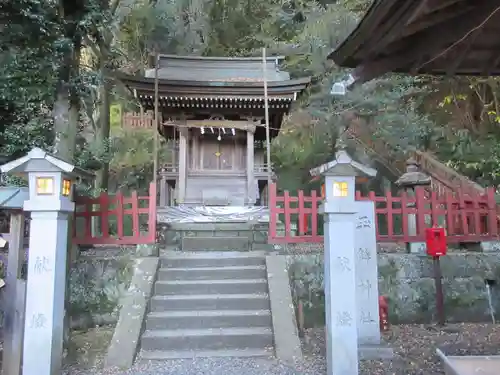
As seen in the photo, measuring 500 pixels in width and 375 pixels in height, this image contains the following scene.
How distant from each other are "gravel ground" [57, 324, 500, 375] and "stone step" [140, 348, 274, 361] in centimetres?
11

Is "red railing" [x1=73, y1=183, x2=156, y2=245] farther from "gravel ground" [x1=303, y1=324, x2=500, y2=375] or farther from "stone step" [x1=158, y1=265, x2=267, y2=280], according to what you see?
"gravel ground" [x1=303, y1=324, x2=500, y2=375]

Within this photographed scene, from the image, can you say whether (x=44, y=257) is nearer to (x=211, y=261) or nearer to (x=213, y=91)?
(x=211, y=261)

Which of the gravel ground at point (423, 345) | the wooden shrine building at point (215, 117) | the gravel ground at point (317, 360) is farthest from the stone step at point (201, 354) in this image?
the wooden shrine building at point (215, 117)

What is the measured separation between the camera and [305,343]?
5.41m

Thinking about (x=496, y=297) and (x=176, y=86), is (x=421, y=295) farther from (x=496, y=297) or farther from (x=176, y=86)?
(x=176, y=86)

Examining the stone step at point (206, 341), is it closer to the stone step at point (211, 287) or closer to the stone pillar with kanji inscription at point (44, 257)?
the stone step at point (211, 287)

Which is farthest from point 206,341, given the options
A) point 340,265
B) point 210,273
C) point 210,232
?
point 210,232

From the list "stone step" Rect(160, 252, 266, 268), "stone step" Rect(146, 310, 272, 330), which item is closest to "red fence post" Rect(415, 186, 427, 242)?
"stone step" Rect(160, 252, 266, 268)

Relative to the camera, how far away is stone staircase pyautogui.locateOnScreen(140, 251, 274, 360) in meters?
5.02

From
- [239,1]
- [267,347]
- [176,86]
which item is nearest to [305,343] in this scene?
[267,347]

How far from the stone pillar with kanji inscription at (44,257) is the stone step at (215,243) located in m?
3.93

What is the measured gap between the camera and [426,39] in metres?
3.21

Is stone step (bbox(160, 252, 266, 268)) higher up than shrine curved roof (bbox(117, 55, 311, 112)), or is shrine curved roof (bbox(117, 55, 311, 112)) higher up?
shrine curved roof (bbox(117, 55, 311, 112))

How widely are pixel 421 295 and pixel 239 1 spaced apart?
52.8ft
